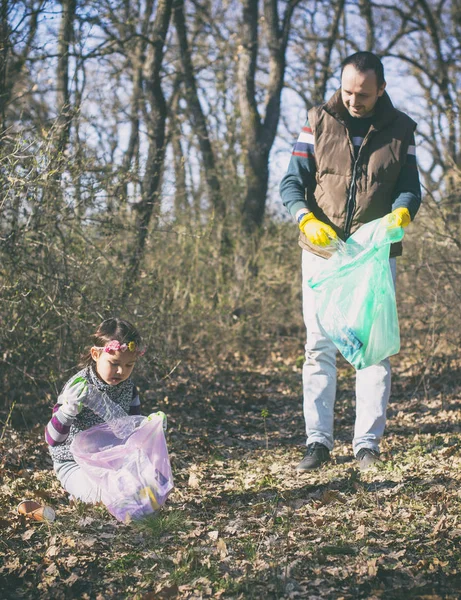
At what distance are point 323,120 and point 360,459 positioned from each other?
1.93 metres

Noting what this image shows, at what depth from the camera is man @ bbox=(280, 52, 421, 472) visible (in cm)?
401

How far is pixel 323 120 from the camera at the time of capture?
13.5 feet

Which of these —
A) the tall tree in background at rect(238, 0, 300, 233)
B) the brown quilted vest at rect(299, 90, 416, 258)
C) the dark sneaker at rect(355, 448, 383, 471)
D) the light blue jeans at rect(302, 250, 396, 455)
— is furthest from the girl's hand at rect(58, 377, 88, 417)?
the tall tree in background at rect(238, 0, 300, 233)

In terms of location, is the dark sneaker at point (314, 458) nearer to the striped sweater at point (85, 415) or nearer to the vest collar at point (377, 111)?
the striped sweater at point (85, 415)

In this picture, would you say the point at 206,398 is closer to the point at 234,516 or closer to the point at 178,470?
the point at 178,470

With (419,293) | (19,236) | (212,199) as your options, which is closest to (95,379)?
(19,236)

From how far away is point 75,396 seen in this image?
3.54 meters

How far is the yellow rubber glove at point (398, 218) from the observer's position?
3.92m

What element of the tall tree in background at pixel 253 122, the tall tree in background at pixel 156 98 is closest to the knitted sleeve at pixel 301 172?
the tall tree in background at pixel 156 98

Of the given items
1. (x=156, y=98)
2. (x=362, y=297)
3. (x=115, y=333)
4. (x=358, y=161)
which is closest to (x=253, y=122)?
(x=156, y=98)

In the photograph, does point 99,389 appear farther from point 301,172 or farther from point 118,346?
point 301,172

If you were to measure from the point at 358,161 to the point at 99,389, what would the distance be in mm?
1873

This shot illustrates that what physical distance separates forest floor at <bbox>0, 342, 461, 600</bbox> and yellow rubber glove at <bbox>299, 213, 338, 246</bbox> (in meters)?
1.31

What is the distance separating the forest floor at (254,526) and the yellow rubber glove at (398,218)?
139 cm
